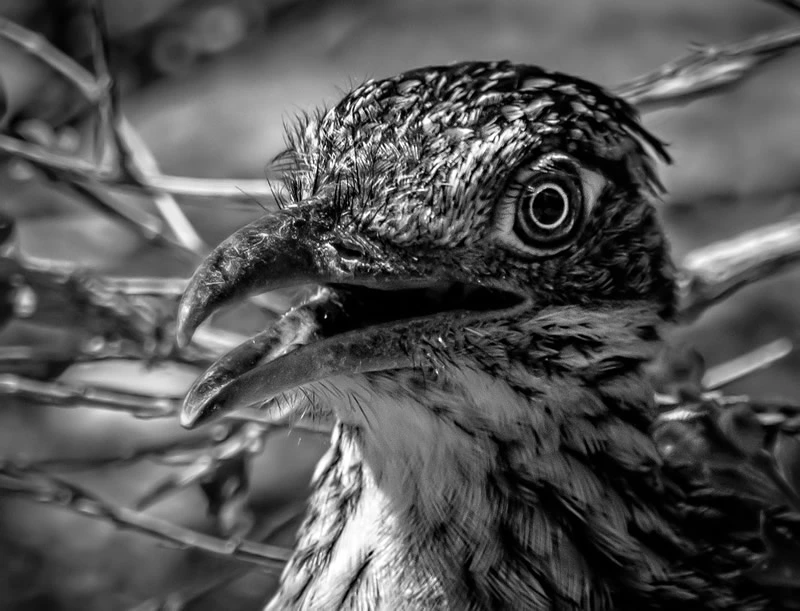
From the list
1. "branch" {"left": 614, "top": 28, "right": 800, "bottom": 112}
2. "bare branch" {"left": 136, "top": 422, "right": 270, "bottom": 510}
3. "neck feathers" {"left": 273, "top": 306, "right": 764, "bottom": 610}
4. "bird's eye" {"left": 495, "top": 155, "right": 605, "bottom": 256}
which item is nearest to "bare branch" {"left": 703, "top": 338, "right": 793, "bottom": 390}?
"branch" {"left": 614, "top": 28, "right": 800, "bottom": 112}

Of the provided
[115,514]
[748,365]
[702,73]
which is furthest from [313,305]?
[748,365]

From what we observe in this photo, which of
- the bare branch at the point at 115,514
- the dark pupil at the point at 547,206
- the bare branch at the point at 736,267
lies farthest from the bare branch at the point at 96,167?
the bare branch at the point at 736,267

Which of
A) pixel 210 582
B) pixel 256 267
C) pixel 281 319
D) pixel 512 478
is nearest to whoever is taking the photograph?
pixel 256 267

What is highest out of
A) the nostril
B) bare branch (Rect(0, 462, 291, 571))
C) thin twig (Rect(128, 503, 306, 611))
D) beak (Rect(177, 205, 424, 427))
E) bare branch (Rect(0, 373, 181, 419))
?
the nostril

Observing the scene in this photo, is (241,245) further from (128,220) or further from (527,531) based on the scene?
(128,220)

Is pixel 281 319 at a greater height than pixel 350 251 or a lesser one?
lesser

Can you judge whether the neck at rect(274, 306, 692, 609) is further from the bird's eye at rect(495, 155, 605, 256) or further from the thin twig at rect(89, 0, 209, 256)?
the thin twig at rect(89, 0, 209, 256)

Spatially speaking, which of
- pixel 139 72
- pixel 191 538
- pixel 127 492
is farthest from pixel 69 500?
pixel 139 72

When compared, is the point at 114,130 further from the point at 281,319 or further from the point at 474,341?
the point at 474,341
